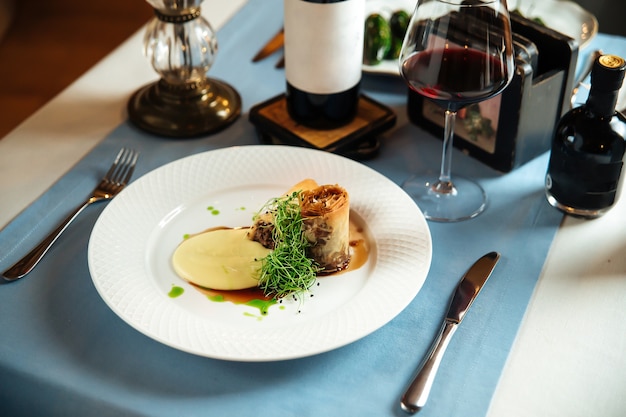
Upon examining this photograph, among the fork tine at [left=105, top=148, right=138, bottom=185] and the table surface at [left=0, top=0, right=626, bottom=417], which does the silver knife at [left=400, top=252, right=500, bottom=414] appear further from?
the fork tine at [left=105, top=148, right=138, bottom=185]

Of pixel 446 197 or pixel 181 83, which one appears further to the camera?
pixel 181 83

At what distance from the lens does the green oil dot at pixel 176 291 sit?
0.95 meters

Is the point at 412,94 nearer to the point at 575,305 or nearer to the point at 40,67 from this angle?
the point at 575,305

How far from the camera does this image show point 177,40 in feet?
4.31

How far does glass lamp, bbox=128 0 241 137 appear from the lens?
4.29 ft

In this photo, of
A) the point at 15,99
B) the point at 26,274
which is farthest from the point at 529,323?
the point at 15,99

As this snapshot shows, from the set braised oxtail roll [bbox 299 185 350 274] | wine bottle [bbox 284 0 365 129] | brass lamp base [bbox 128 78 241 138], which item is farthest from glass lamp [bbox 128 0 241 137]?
braised oxtail roll [bbox 299 185 350 274]

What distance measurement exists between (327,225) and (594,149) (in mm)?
417

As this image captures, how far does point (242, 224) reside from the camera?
1092 mm

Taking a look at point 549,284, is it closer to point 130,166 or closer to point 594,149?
point 594,149

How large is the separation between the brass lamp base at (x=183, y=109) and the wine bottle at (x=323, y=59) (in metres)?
0.15

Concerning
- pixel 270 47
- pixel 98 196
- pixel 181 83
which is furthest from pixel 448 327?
pixel 270 47

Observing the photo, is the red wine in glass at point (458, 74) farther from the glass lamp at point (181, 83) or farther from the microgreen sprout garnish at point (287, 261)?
the glass lamp at point (181, 83)

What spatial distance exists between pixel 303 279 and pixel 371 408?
21 cm
